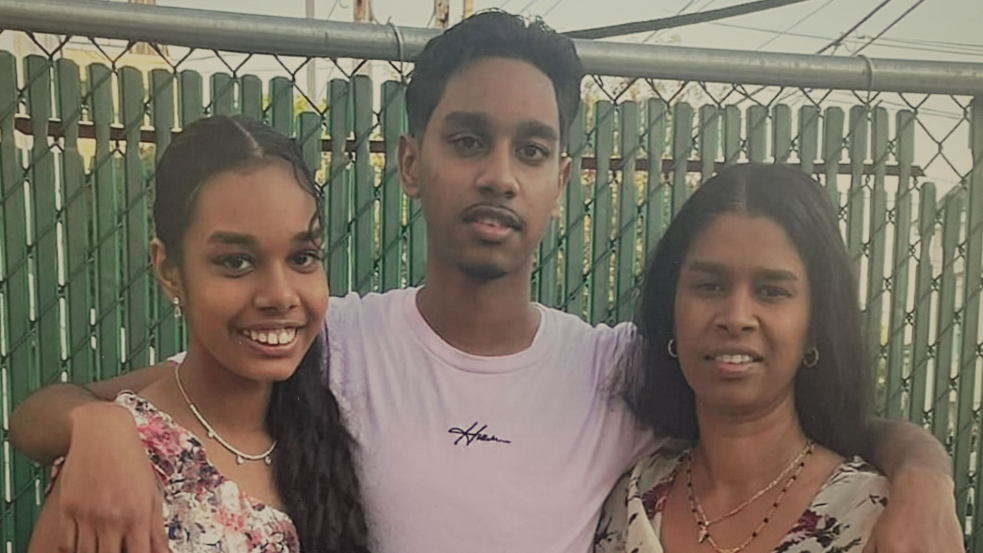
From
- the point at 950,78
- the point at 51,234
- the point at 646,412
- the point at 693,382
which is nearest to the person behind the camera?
the point at 693,382

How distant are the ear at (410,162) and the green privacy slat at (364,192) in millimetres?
612

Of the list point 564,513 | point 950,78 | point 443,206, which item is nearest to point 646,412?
point 564,513

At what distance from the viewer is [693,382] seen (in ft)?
5.72

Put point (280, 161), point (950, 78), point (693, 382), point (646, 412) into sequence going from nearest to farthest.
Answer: point (280, 161) < point (693, 382) < point (646, 412) < point (950, 78)

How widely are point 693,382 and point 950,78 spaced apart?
1.55m

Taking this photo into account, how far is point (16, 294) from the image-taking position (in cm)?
244

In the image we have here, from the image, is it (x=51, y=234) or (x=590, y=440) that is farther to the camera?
(x=51, y=234)

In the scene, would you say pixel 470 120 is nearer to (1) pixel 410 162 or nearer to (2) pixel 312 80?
(1) pixel 410 162

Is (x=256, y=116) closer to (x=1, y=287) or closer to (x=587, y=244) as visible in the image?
(x=1, y=287)

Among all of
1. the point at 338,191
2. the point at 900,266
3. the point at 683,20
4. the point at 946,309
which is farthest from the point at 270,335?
the point at 683,20

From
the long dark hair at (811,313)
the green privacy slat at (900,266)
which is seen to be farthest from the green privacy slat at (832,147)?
the long dark hair at (811,313)

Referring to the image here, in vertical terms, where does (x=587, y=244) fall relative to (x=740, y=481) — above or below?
above

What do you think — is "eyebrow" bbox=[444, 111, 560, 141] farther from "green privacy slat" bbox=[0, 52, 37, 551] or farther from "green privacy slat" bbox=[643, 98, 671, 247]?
"green privacy slat" bbox=[0, 52, 37, 551]

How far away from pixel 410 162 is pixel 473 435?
0.58m
